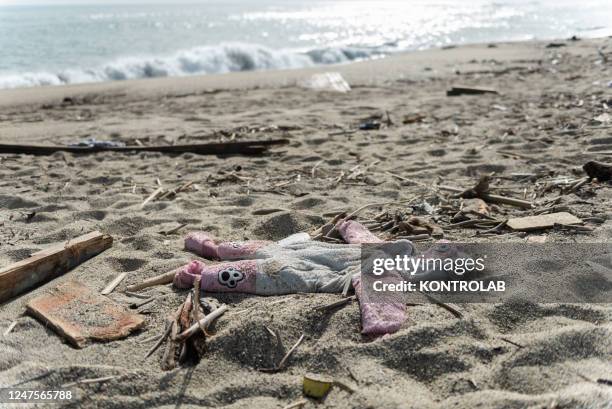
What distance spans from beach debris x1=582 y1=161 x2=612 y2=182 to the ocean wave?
45.6ft

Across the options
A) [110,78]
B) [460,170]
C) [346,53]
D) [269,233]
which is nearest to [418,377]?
[269,233]

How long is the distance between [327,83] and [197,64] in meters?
7.74

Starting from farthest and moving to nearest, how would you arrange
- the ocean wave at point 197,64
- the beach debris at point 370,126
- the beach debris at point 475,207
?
the ocean wave at point 197,64, the beach debris at point 370,126, the beach debris at point 475,207

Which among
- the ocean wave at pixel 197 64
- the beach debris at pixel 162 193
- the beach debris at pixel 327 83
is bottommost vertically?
the ocean wave at pixel 197 64

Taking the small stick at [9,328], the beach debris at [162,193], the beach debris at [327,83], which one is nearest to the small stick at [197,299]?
the small stick at [9,328]

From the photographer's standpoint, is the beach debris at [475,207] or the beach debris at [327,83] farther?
the beach debris at [327,83]

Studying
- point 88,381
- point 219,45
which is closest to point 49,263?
point 88,381

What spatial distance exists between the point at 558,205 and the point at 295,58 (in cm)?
1605

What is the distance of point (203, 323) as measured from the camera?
257 cm

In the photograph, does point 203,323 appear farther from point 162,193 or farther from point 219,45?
point 219,45

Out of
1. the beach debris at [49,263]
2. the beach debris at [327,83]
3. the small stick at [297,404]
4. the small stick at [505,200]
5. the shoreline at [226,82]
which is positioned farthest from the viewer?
the shoreline at [226,82]

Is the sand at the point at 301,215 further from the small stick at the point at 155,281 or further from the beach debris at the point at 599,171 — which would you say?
the beach debris at the point at 599,171

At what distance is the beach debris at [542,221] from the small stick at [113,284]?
2358 mm

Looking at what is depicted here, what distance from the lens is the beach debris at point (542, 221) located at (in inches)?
133
